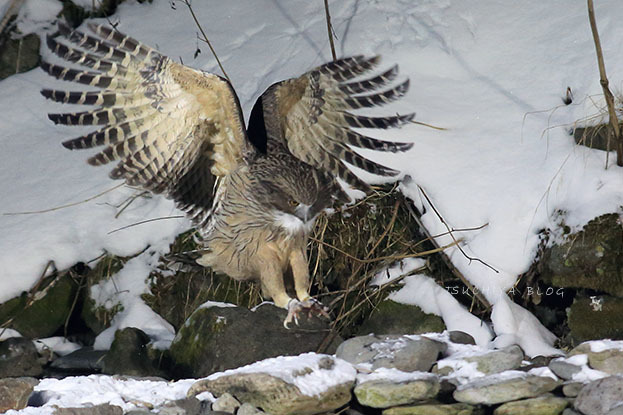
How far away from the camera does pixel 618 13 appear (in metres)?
6.07

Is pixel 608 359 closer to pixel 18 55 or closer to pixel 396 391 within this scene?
pixel 396 391

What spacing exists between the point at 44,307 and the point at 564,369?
344 centimetres

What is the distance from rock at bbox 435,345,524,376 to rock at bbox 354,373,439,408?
194mm

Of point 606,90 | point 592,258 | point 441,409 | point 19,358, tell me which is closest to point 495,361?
point 441,409

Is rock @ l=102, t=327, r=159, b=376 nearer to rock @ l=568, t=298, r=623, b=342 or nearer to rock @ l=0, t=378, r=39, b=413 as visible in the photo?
rock @ l=0, t=378, r=39, b=413

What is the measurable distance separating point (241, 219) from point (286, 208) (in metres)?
0.34

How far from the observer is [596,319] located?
5000 millimetres

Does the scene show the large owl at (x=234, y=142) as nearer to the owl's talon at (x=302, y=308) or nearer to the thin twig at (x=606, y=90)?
the owl's talon at (x=302, y=308)

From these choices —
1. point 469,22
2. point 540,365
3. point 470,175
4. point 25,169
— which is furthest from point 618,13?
point 25,169

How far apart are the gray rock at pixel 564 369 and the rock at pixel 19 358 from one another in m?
3.26

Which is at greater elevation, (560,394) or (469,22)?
(469,22)

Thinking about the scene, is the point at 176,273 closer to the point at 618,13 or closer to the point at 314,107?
the point at 314,107

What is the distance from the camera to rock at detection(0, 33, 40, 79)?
7.49 m

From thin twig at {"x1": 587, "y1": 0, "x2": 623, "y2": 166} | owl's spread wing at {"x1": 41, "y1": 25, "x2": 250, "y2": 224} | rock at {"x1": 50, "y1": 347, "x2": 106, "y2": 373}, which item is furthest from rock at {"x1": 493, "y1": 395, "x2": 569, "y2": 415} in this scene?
rock at {"x1": 50, "y1": 347, "x2": 106, "y2": 373}
